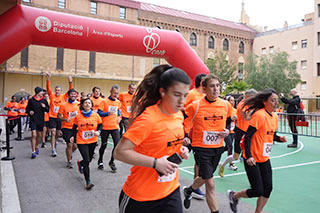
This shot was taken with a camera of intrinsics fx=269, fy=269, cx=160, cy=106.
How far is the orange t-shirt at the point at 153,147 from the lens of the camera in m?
2.17

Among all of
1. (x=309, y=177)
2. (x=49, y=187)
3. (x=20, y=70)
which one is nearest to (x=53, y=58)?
(x=20, y=70)

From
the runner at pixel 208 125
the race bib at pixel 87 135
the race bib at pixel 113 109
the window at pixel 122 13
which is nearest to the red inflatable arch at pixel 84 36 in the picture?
the race bib at pixel 113 109

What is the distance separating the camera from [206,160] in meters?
4.04

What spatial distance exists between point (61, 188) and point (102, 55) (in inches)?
1032

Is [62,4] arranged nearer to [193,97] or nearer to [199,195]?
[193,97]

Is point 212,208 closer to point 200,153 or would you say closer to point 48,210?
point 200,153

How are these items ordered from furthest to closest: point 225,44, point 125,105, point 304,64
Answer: point 225,44, point 304,64, point 125,105

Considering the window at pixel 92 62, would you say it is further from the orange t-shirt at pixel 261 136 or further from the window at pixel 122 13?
the orange t-shirt at pixel 261 136

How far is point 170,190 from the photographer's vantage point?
92.1 inches

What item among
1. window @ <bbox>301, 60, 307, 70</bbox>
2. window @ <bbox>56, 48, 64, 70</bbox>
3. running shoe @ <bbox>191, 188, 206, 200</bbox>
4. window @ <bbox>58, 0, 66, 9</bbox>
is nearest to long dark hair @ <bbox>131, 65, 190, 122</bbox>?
running shoe @ <bbox>191, 188, 206, 200</bbox>

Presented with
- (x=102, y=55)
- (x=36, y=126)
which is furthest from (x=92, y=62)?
(x=36, y=126)

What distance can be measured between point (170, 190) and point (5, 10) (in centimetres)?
580

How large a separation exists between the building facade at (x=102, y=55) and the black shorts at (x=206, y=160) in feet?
86.0

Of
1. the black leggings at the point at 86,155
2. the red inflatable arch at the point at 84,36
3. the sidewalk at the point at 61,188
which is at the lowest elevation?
the sidewalk at the point at 61,188
